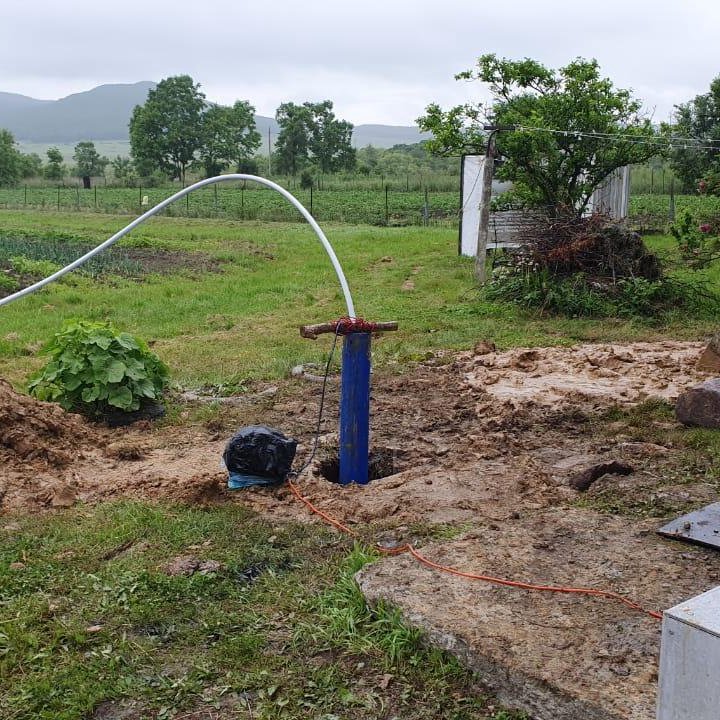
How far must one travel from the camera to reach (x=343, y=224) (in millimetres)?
29859

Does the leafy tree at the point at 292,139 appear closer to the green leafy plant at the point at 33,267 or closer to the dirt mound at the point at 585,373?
the green leafy plant at the point at 33,267

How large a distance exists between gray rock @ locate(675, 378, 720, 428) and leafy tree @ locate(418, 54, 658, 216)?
8657mm

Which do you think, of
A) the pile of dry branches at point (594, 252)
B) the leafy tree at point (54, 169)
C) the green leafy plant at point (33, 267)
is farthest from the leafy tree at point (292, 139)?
the pile of dry branches at point (594, 252)

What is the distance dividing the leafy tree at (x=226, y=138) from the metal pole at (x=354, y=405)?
63059 millimetres

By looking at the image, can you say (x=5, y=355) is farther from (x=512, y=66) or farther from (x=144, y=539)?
(x=512, y=66)

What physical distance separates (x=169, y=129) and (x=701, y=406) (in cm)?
7138

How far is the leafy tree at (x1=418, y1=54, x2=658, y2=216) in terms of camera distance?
14938 millimetres

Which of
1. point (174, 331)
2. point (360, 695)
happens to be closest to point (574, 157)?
point (174, 331)

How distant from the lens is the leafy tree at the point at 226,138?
226 ft

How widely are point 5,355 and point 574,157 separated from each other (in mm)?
10362

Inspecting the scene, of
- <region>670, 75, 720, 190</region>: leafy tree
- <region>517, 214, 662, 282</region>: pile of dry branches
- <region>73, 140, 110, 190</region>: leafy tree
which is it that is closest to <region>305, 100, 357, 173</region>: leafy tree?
<region>73, 140, 110, 190</region>: leafy tree

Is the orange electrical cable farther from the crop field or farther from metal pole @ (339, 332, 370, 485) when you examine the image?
metal pole @ (339, 332, 370, 485)

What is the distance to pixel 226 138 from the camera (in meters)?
68.5

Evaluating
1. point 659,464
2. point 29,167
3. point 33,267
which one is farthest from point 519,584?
point 29,167
